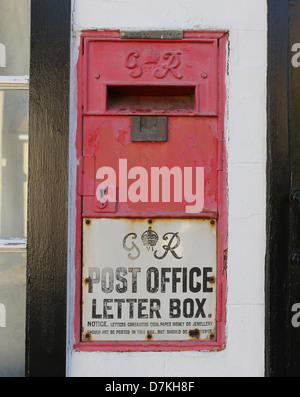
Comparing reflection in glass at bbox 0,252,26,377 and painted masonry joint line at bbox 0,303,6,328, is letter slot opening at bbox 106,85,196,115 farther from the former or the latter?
painted masonry joint line at bbox 0,303,6,328

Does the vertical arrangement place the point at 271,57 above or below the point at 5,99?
above

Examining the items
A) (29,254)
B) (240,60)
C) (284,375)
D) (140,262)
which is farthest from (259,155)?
(29,254)

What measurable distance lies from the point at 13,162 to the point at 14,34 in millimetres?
564

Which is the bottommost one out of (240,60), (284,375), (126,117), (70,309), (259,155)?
(284,375)

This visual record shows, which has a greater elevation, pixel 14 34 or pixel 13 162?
pixel 14 34

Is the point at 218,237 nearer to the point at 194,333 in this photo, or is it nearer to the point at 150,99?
the point at 194,333

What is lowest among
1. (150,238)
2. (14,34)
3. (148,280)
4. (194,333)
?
(194,333)

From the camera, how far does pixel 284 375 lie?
171 cm

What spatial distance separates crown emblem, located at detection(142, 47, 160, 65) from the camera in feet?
5.62

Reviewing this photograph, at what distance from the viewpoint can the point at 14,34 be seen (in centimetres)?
182

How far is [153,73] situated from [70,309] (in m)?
1.03

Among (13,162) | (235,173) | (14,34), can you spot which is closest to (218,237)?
(235,173)

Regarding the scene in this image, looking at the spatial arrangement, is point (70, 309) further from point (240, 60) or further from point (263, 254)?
point (240, 60)

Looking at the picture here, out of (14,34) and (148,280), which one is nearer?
(148,280)
